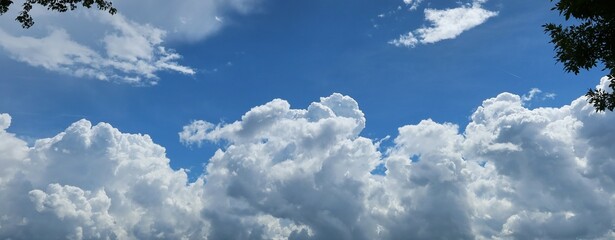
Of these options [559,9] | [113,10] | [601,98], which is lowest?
[601,98]

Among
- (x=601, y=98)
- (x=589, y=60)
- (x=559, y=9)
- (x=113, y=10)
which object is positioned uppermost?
(x=113, y=10)

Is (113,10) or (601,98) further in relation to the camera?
(113,10)

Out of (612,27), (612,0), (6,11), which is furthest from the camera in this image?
(6,11)

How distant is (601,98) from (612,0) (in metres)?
4.76

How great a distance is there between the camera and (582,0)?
19859 millimetres

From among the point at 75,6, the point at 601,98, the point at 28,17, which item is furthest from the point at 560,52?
the point at 28,17

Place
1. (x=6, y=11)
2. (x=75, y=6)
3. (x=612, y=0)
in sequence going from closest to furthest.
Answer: (x=612, y=0), (x=6, y=11), (x=75, y=6)

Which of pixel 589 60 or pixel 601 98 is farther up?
pixel 589 60

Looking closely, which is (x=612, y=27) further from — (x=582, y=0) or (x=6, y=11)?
(x=6, y=11)

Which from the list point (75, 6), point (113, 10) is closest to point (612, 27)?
point (113, 10)

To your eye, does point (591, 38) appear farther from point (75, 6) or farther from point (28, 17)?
point (28, 17)

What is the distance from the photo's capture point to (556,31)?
22.1 metres

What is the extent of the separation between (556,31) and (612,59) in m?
2.63

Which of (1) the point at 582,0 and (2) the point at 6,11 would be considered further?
(2) the point at 6,11
